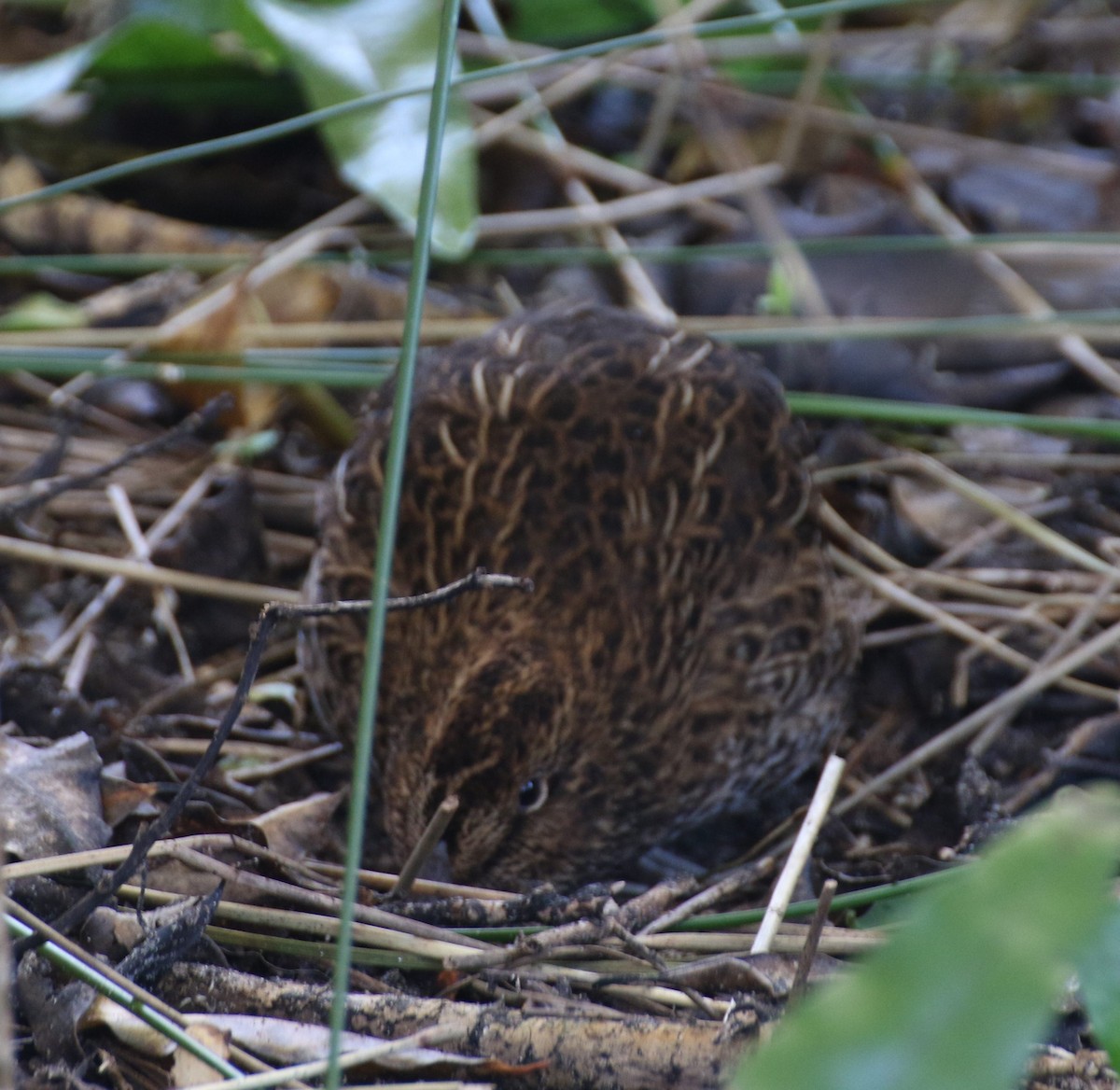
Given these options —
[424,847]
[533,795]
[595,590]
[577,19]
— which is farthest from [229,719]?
[577,19]

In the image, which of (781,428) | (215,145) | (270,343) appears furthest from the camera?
(270,343)

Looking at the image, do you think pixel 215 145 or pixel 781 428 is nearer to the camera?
pixel 215 145

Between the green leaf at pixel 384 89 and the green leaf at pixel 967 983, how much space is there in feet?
8.39

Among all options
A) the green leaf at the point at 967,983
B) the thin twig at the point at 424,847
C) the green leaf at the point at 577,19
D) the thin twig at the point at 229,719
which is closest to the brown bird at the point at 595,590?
the thin twig at the point at 424,847

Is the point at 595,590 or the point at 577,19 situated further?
the point at 577,19

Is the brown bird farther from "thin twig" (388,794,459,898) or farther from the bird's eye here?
"thin twig" (388,794,459,898)

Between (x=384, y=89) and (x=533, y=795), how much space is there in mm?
1968

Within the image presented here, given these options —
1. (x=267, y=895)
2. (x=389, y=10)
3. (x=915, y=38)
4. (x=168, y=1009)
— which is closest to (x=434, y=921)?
(x=267, y=895)

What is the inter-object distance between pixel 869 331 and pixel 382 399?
1.13 metres

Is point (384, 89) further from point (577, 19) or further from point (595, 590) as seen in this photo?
point (595, 590)

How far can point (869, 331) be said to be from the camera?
127 inches

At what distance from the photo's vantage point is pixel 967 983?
33.9 inches

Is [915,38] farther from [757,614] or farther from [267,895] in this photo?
[267,895]

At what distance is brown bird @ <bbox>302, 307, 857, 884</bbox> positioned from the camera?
2.63 metres
